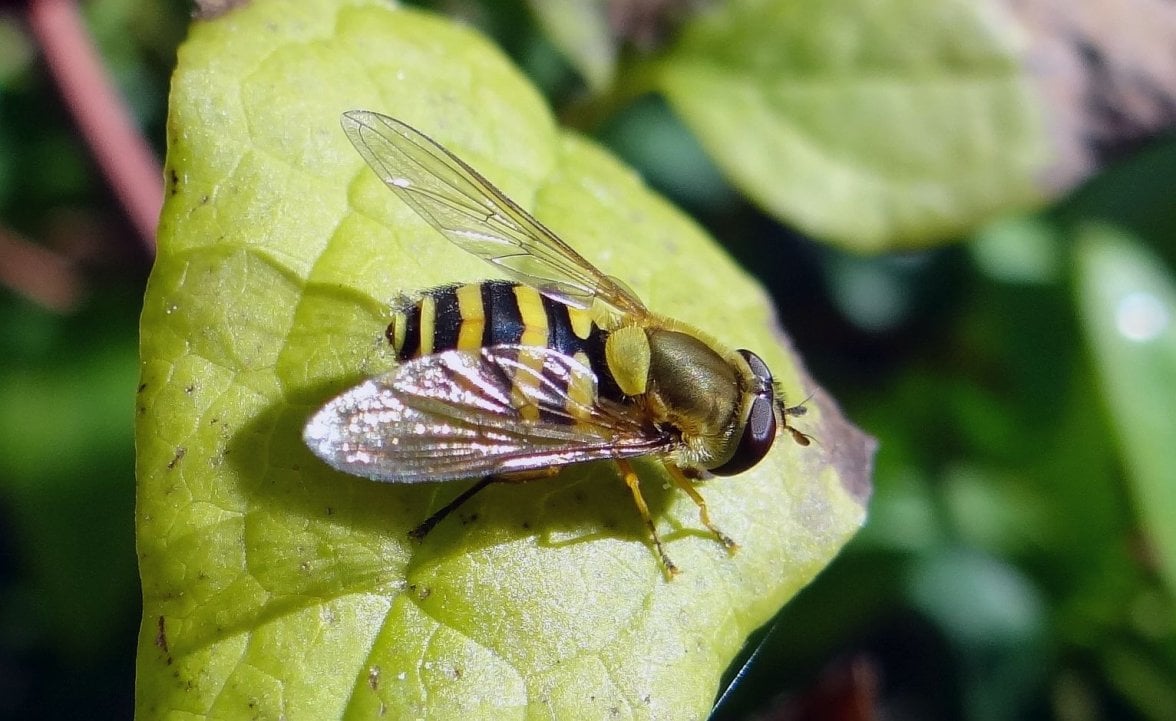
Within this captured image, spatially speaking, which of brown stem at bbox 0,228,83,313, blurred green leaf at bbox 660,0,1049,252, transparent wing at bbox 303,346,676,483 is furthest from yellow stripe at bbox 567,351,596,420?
brown stem at bbox 0,228,83,313

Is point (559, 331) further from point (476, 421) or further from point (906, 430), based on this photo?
point (906, 430)

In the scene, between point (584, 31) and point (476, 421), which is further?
point (584, 31)

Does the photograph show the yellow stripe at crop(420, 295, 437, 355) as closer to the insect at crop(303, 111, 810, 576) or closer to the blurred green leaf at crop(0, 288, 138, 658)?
the insect at crop(303, 111, 810, 576)

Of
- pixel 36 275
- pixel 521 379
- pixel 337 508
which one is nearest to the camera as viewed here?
pixel 337 508

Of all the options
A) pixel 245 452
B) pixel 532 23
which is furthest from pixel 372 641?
pixel 532 23

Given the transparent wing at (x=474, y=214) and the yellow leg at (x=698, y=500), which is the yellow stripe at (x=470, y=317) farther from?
the yellow leg at (x=698, y=500)

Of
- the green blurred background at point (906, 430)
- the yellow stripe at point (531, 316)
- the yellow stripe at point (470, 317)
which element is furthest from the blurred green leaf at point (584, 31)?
the yellow stripe at point (470, 317)

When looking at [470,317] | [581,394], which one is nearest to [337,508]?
[470,317]
